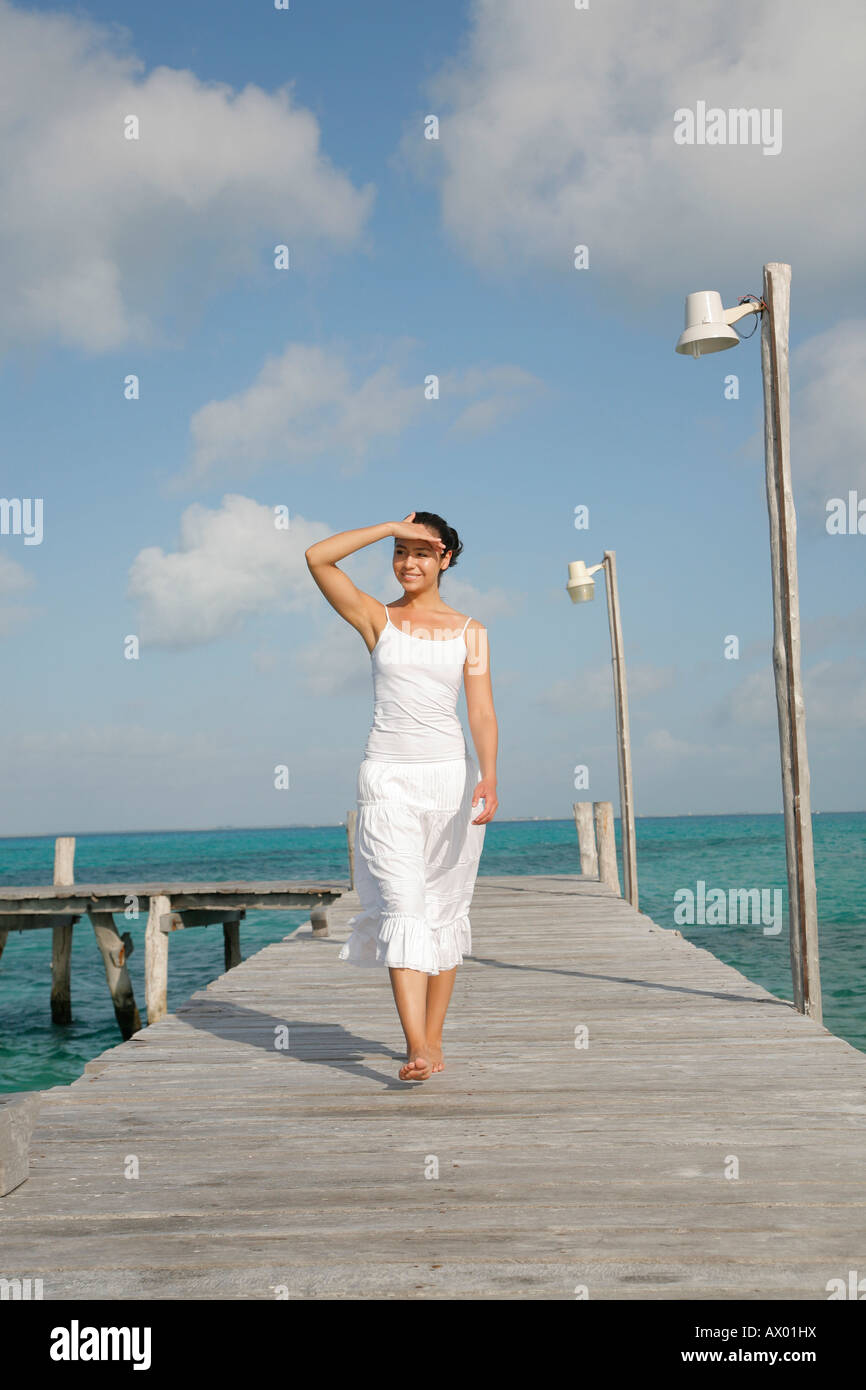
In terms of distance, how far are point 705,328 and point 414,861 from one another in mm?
3546

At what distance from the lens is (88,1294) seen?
97.3 inches

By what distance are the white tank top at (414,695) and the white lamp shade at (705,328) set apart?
275 centimetres

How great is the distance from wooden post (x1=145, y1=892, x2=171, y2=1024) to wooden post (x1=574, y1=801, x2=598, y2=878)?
6.28 meters

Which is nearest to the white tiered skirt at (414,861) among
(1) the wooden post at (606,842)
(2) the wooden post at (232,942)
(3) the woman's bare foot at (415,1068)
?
(3) the woman's bare foot at (415,1068)

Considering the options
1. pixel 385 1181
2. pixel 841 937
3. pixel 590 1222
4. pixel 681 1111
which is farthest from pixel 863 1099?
pixel 841 937

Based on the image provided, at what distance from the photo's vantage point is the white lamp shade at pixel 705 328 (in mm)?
5859

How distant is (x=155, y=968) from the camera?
44.3ft

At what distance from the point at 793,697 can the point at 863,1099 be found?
227 centimetres

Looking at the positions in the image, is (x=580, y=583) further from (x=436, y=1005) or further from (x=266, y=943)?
(x=266, y=943)

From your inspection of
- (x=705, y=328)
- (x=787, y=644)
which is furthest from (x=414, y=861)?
(x=705, y=328)

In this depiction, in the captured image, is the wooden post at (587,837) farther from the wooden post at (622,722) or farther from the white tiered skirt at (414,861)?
the white tiered skirt at (414,861)

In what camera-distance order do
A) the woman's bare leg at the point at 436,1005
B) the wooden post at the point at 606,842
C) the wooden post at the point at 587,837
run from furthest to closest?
the wooden post at the point at 587,837 → the wooden post at the point at 606,842 → the woman's bare leg at the point at 436,1005

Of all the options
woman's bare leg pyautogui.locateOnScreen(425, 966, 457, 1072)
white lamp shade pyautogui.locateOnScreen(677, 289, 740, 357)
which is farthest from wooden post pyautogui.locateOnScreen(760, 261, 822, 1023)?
woman's bare leg pyautogui.locateOnScreen(425, 966, 457, 1072)
